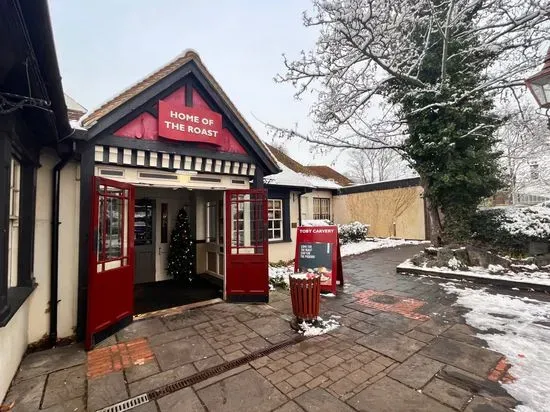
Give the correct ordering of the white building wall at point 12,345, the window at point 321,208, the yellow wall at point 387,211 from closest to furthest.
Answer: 1. the white building wall at point 12,345
2. the yellow wall at point 387,211
3. the window at point 321,208

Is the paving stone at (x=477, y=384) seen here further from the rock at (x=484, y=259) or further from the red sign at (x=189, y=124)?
the rock at (x=484, y=259)

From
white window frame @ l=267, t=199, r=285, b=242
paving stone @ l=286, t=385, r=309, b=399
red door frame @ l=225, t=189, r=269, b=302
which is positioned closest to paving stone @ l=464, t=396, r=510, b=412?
paving stone @ l=286, t=385, r=309, b=399

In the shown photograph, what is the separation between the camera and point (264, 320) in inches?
183

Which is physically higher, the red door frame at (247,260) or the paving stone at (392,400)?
the red door frame at (247,260)

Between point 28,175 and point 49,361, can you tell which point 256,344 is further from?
point 28,175

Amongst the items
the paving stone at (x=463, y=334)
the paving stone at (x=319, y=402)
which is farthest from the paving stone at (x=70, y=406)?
the paving stone at (x=463, y=334)

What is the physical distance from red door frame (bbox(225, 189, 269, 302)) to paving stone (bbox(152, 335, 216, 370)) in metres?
1.61

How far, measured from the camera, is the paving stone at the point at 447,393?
2.54 metres

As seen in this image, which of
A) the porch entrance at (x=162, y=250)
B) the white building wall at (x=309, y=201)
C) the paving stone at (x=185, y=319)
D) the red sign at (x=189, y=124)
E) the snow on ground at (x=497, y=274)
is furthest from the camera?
the white building wall at (x=309, y=201)

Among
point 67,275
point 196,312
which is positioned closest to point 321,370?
point 196,312

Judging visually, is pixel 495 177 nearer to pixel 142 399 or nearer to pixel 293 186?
pixel 293 186

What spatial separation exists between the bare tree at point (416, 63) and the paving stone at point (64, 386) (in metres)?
8.30

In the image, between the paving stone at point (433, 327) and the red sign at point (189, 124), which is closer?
the paving stone at point (433, 327)

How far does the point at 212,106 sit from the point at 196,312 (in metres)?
3.90
